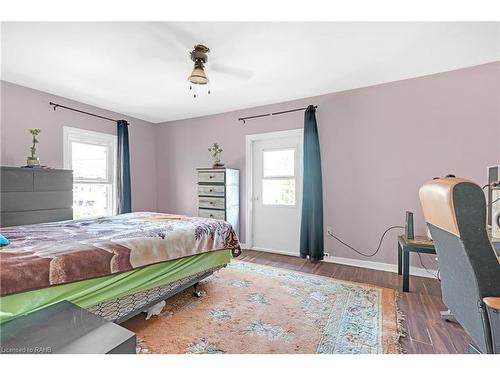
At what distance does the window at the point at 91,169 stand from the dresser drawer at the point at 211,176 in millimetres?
1604

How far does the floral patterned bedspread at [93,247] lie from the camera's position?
1.27 metres

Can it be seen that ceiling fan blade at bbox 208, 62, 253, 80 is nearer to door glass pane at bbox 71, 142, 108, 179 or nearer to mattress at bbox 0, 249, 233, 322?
mattress at bbox 0, 249, 233, 322

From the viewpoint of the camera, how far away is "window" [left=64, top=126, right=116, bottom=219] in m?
3.74

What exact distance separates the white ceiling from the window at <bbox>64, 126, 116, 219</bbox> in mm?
727

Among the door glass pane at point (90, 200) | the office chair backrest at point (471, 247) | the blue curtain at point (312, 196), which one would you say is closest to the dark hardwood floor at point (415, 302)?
the blue curtain at point (312, 196)

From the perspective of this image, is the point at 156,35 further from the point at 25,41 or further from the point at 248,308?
the point at 248,308

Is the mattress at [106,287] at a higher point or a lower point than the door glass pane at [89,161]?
lower

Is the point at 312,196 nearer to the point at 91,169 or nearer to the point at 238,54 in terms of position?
the point at 238,54

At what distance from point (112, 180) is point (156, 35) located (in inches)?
118

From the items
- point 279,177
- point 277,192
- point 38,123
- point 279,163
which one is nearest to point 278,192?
point 277,192

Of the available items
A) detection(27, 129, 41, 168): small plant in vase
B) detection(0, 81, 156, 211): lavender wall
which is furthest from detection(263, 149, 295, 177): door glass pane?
detection(27, 129, 41, 168): small plant in vase

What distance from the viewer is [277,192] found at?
401 cm

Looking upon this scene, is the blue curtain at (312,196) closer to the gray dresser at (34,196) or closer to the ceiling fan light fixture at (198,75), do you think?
the ceiling fan light fixture at (198,75)

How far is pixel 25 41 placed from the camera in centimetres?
213
